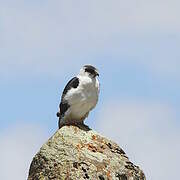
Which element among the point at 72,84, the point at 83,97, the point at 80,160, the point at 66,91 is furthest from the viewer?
the point at 66,91

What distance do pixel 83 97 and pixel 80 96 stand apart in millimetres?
90

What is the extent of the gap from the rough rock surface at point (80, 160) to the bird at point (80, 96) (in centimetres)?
174

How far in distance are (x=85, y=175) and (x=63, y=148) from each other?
0.89m

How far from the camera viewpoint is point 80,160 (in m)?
→ 14.1

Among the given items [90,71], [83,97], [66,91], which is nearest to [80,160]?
[83,97]

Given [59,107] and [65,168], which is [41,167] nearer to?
[65,168]

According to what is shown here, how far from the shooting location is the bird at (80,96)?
1698 centimetres

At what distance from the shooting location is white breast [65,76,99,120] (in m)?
17.0

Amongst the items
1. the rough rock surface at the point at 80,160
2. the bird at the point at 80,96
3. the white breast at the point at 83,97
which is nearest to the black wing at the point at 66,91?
the bird at the point at 80,96

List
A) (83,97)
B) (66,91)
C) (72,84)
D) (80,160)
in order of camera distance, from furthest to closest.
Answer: (66,91), (72,84), (83,97), (80,160)

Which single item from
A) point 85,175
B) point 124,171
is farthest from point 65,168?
point 124,171

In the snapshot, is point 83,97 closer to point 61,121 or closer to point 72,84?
point 72,84

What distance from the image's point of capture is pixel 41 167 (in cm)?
1423

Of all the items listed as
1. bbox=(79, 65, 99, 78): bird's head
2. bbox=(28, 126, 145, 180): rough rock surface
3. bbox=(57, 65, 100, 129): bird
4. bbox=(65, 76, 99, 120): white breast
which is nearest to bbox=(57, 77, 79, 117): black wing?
bbox=(57, 65, 100, 129): bird
